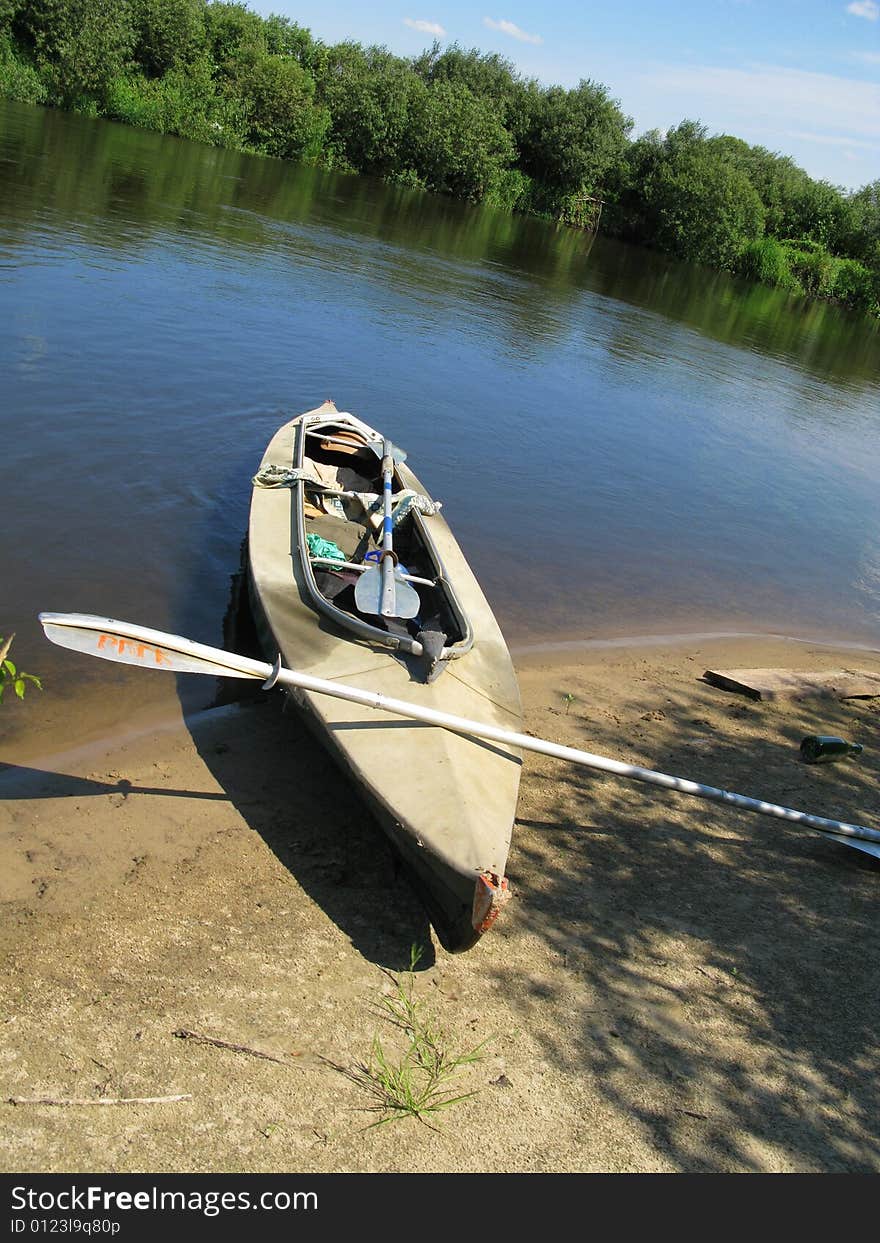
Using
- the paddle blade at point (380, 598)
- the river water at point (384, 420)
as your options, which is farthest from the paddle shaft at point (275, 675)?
the river water at point (384, 420)

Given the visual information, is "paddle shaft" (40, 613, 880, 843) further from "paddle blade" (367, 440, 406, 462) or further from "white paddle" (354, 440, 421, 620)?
"paddle blade" (367, 440, 406, 462)

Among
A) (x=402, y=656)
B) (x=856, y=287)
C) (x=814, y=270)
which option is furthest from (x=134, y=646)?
(x=856, y=287)

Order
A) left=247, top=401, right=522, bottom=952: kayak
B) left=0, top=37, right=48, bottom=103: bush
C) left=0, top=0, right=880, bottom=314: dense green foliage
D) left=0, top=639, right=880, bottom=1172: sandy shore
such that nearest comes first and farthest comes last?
left=0, top=639, right=880, bottom=1172: sandy shore, left=247, top=401, right=522, bottom=952: kayak, left=0, top=37, right=48, bottom=103: bush, left=0, top=0, right=880, bottom=314: dense green foliage

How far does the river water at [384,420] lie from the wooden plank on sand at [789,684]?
177 cm

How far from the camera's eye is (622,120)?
6750cm

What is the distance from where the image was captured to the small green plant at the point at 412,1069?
4617 millimetres

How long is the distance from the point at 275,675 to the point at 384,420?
37.8 ft

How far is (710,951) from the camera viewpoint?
5957 mm

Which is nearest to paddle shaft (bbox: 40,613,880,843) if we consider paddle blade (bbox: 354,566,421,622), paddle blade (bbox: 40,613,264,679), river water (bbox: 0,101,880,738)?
paddle blade (bbox: 40,613,264,679)

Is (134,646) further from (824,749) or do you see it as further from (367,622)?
(824,749)

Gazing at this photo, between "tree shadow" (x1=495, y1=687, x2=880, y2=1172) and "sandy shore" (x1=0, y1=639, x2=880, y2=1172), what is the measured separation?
0.06 ft

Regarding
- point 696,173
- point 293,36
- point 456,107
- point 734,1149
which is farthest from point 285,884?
point 293,36

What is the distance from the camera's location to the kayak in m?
5.75

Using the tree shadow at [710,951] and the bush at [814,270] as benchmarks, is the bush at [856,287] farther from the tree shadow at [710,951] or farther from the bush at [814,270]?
the tree shadow at [710,951]
